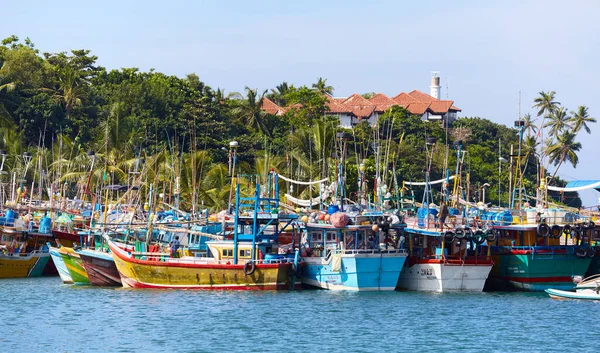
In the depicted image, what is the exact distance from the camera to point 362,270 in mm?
55906

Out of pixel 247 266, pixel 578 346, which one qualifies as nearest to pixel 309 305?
pixel 247 266

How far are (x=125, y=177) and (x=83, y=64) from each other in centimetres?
3925

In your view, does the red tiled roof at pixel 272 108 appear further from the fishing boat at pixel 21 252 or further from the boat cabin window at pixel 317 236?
the boat cabin window at pixel 317 236

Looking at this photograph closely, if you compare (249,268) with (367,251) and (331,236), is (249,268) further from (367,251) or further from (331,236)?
(367,251)

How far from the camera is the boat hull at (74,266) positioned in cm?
6319

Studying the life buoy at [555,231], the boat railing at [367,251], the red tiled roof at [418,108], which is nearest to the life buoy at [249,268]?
the boat railing at [367,251]

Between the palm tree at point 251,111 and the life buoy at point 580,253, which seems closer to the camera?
the life buoy at point 580,253

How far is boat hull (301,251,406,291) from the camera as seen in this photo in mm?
55844

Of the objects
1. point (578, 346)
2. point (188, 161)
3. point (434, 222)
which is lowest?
point (578, 346)

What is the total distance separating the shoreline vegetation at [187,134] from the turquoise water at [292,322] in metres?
28.1

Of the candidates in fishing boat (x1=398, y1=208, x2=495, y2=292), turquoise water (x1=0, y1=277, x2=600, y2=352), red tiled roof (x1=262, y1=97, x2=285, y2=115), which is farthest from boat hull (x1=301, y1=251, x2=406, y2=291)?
red tiled roof (x1=262, y1=97, x2=285, y2=115)

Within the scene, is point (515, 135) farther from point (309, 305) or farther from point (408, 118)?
point (309, 305)

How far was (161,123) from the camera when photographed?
105 m

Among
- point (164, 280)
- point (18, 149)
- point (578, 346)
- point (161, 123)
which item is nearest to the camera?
point (578, 346)
